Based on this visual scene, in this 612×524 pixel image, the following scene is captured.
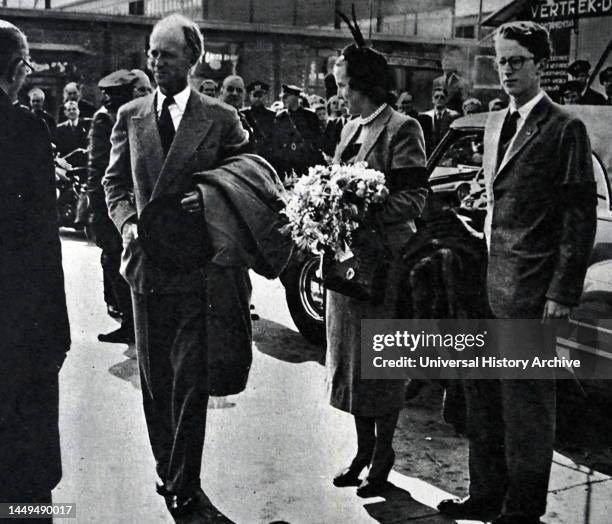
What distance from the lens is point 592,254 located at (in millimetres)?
4453

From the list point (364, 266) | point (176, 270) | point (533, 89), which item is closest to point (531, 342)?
point (364, 266)

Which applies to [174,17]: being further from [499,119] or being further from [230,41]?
[230,41]

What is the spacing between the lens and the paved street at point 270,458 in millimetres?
3668

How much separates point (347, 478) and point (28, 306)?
1.72 meters

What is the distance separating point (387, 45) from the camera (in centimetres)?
1337

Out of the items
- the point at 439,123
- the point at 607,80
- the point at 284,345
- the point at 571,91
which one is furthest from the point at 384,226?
the point at 439,123

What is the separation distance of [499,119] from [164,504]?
2.16 metres

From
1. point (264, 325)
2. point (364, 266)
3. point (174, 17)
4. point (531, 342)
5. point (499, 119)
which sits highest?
point (174, 17)

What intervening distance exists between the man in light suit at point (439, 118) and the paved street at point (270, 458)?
173 inches

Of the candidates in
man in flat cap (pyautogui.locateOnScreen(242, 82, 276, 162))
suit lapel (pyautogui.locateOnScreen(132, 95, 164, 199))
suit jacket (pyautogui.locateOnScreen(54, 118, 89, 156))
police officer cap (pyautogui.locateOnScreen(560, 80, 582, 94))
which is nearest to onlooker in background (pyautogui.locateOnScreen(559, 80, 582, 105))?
police officer cap (pyautogui.locateOnScreen(560, 80, 582, 94))

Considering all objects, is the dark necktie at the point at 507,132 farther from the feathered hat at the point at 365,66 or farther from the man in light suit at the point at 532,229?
the feathered hat at the point at 365,66

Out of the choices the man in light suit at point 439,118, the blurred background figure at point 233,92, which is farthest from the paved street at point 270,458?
the man in light suit at point 439,118

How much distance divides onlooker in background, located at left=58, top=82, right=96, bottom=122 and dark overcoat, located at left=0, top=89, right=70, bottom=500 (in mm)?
5742

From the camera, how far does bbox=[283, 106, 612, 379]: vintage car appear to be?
171 inches
